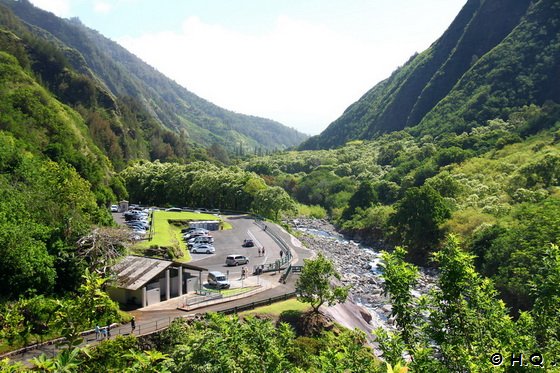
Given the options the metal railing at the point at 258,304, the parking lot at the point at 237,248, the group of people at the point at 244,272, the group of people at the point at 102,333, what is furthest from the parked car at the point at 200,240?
the group of people at the point at 102,333

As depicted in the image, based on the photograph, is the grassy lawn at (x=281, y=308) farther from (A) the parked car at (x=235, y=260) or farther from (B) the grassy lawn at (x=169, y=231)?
(B) the grassy lawn at (x=169, y=231)

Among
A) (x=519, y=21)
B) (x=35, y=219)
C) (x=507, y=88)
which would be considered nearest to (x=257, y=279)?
(x=35, y=219)

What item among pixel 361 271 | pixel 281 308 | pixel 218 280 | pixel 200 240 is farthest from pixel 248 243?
pixel 281 308

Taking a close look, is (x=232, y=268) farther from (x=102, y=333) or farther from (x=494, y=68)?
(x=494, y=68)

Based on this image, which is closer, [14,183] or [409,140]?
[14,183]

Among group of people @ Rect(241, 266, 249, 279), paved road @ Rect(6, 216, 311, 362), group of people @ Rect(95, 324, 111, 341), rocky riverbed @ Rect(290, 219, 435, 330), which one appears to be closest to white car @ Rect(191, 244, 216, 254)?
paved road @ Rect(6, 216, 311, 362)

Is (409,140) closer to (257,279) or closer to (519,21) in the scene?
(519,21)
